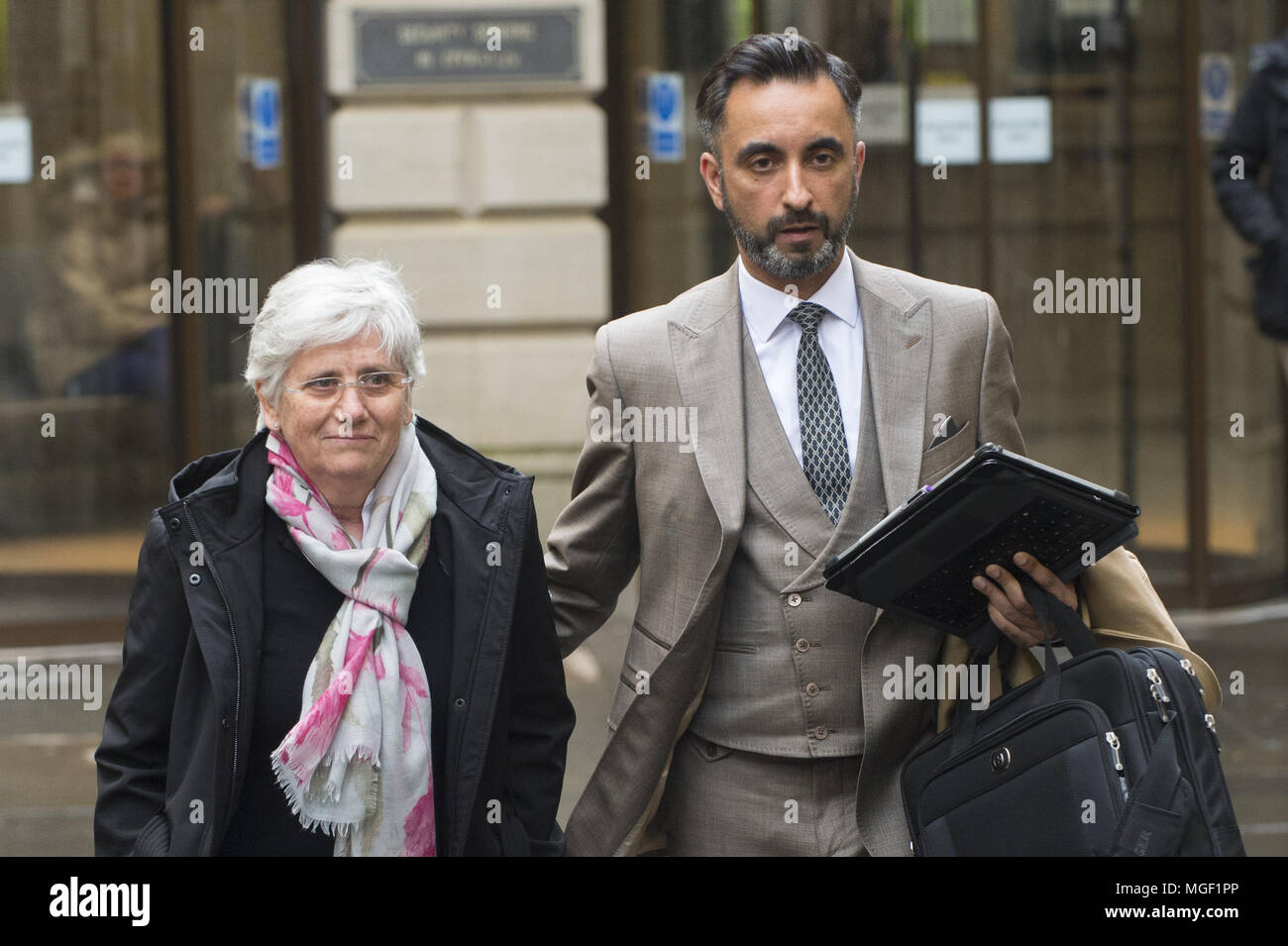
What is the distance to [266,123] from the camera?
27.0 feet

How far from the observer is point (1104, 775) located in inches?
94.5

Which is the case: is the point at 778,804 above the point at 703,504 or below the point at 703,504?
below

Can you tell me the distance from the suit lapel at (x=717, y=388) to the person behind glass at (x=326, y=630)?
1.08 feet

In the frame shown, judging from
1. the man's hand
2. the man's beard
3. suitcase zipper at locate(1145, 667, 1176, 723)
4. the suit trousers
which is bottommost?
the suit trousers

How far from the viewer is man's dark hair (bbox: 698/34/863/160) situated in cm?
280

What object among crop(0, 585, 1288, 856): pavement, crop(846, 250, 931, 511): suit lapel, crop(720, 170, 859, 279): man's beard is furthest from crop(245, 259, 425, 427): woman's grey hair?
crop(0, 585, 1288, 856): pavement

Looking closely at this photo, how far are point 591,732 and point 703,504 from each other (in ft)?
12.1

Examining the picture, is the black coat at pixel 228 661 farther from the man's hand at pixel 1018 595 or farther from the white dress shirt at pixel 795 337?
the man's hand at pixel 1018 595

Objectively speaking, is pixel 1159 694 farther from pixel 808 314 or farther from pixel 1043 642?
pixel 808 314

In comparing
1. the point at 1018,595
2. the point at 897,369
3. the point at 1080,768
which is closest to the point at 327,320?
the point at 897,369

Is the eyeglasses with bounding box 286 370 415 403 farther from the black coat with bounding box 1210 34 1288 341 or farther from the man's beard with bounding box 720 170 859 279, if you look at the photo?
the black coat with bounding box 1210 34 1288 341
